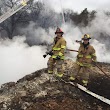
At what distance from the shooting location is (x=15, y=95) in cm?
804

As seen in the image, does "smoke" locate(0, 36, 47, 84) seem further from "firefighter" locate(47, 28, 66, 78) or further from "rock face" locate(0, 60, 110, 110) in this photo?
"firefighter" locate(47, 28, 66, 78)

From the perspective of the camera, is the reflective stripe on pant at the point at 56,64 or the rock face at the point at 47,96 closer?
the rock face at the point at 47,96

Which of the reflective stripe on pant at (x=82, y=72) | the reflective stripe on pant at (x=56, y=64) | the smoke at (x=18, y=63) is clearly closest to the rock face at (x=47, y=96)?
the reflective stripe on pant at (x=56, y=64)

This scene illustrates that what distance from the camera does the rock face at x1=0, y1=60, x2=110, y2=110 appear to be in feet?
24.7

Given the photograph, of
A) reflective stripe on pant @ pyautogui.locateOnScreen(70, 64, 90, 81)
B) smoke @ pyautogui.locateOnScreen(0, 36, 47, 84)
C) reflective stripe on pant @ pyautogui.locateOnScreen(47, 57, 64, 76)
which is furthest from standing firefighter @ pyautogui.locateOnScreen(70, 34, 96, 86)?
smoke @ pyautogui.locateOnScreen(0, 36, 47, 84)

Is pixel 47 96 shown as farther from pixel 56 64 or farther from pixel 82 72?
pixel 82 72

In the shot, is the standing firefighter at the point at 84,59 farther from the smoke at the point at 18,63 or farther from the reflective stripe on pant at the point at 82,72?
the smoke at the point at 18,63

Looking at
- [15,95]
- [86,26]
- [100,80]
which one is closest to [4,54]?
[100,80]

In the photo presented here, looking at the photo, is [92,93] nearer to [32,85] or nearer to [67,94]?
[67,94]

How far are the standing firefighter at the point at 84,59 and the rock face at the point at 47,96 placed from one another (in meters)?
0.52

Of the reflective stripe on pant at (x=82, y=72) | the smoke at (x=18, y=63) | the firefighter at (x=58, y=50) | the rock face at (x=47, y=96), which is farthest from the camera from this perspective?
the smoke at (x=18, y=63)

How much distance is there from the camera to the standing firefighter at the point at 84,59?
28.2ft

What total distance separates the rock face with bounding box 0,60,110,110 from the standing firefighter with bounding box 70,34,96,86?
1.70 ft

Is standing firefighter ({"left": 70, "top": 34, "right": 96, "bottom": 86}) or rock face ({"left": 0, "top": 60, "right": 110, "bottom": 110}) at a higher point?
standing firefighter ({"left": 70, "top": 34, "right": 96, "bottom": 86})
